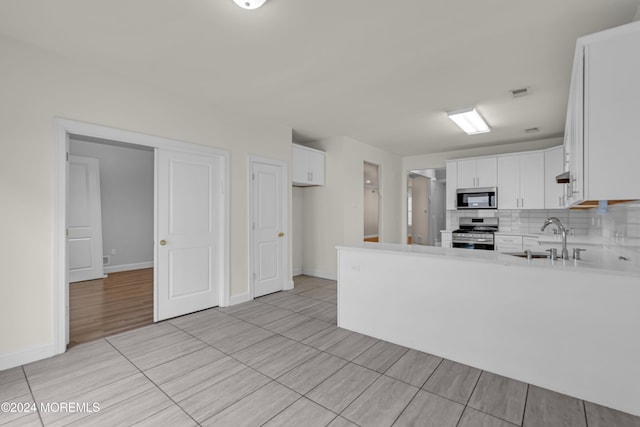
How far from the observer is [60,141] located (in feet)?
8.61

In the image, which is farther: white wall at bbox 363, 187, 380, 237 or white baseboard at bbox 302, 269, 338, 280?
white wall at bbox 363, 187, 380, 237

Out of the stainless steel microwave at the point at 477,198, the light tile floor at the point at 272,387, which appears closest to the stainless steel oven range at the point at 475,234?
the stainless steel microwave at the point at 477,198

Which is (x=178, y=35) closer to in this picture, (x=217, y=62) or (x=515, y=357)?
(x=217, y=62)

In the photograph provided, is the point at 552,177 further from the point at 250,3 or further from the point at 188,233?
the point at 188,233

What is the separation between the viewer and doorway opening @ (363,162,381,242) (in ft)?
19.8

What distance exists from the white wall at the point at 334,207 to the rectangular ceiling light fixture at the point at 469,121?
6.03 ft

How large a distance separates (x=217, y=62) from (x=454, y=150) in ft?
17.2

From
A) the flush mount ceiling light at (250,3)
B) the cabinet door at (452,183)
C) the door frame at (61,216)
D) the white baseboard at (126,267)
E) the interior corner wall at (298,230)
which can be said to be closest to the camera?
the flush mount ceiling light at (250,3)

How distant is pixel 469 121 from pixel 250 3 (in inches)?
135

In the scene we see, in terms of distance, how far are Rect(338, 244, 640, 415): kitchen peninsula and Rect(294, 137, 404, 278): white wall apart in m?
2.31

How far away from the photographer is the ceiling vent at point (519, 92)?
3.27 metres

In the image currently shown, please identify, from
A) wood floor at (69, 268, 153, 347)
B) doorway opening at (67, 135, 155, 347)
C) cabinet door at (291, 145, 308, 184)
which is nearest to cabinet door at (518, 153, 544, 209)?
cabinet door at (291, 145, 308, 184)

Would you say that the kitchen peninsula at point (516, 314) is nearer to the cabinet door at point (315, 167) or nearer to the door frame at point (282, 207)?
the door frame at point (282, 207)

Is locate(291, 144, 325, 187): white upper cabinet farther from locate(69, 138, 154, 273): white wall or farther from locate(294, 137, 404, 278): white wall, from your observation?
locate(69, 138, 154, 273): white wall
